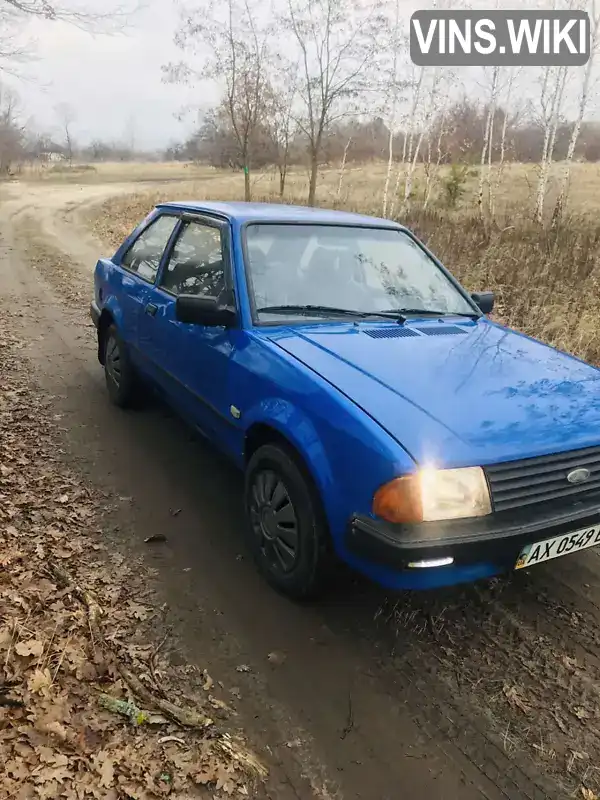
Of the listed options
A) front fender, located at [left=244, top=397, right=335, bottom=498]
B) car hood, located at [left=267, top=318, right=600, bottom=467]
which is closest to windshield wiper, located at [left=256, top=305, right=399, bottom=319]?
car hood, located at [left=267, top=318, right=600, bottom=467]

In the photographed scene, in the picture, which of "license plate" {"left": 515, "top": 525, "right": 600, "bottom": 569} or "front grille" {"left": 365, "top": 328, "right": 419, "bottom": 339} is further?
"front grille" {"left": 365, "top": 328, "right": 419, "bottom": 339}

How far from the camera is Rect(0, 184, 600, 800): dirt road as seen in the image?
2.10 meters

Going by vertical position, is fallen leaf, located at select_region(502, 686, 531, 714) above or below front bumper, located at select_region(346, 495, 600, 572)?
below

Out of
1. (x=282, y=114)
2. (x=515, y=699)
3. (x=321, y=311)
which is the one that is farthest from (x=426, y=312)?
(x=282, y=114)

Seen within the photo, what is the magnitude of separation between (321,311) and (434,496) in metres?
1.47

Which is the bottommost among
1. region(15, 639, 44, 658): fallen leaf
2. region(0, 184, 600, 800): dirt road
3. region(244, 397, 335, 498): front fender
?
region(0, 184, 600, 800): dirt road

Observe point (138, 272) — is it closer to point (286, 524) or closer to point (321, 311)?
point (321, 311)

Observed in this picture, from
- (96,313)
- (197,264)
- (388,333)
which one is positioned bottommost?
(96,313)

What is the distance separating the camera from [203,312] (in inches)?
125

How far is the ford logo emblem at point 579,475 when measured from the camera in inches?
98.7

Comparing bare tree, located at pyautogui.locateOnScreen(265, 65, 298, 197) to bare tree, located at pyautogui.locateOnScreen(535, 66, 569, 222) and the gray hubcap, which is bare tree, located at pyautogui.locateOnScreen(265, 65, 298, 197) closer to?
bare tree, located at pyautogui.locateOnScreen(535, 66, 569, 222)

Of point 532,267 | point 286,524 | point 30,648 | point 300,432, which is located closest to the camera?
point 30,648

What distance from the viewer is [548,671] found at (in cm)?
252

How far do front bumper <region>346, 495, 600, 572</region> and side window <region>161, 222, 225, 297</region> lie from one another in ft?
5.72
